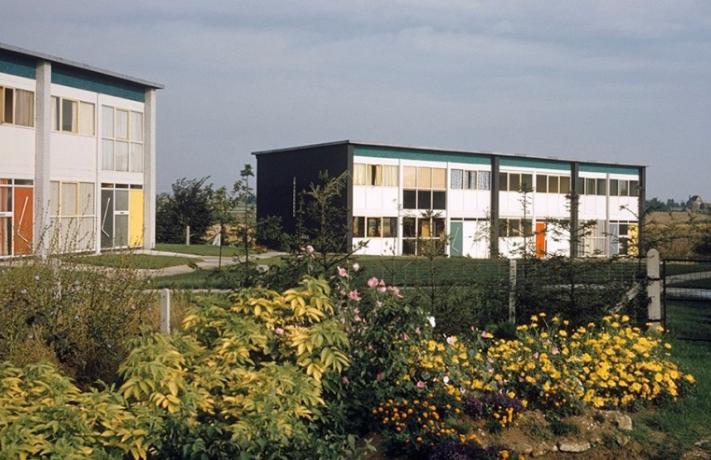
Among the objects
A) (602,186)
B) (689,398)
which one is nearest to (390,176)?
(602,186)

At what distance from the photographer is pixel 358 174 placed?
133ft

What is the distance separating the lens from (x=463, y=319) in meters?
10.5

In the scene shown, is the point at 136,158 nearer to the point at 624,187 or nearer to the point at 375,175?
the point at 375,175

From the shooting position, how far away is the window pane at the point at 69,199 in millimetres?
28562

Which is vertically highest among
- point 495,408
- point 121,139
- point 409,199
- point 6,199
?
point 121,139

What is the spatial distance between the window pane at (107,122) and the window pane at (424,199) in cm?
1772

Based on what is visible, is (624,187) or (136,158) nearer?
(136,158)

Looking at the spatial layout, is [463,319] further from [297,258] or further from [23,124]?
[23,124]

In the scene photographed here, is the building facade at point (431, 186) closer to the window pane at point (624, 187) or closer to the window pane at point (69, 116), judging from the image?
the window pane at point (624, 187)

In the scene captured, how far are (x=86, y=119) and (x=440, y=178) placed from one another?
20534mm

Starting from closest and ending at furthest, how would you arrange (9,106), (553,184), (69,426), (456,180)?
(69,426), (9,106), (456,180), (553,184)

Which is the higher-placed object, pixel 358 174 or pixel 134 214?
pixel 358 174

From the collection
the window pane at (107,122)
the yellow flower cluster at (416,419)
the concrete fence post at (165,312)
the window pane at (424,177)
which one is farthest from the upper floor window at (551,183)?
the yellow flower cluster at (416,419)

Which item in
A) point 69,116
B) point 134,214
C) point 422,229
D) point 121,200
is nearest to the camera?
point 69,116
